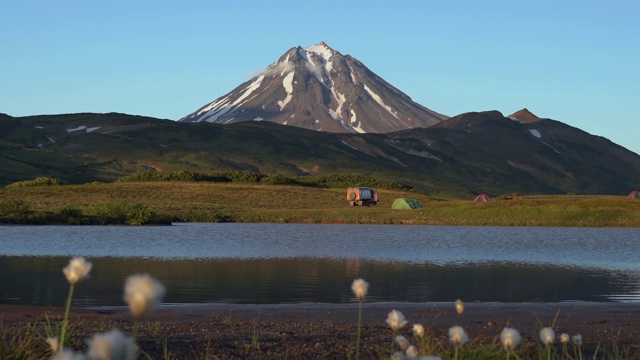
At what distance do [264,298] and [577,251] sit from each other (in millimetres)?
24840

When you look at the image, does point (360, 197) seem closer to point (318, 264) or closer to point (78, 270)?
point (318, 264)

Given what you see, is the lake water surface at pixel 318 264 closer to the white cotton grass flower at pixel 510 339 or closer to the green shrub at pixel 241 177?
the white cotton grass flower at pixel 510 339

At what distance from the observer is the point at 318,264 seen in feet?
114

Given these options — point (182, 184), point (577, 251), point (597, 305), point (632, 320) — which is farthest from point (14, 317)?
point (182, 184)

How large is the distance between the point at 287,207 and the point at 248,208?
408cm

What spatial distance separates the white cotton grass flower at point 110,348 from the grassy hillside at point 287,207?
60.9 m

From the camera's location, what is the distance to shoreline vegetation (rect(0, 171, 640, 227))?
65.8m

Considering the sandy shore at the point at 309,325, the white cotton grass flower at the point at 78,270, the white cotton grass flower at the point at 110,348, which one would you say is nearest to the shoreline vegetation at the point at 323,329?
the sandy shore at the point at 309,325

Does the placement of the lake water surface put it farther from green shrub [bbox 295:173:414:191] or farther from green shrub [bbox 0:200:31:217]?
green shrub [bbox 295:173:414:191]

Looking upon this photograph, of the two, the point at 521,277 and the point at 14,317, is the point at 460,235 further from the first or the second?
the point at 14,317

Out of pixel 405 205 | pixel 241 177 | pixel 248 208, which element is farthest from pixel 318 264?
pixel 241 177

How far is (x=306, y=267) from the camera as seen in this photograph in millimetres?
33250

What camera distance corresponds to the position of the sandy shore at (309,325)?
1180 cm

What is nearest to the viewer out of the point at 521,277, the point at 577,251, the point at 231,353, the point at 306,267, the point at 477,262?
the point at 231,353
